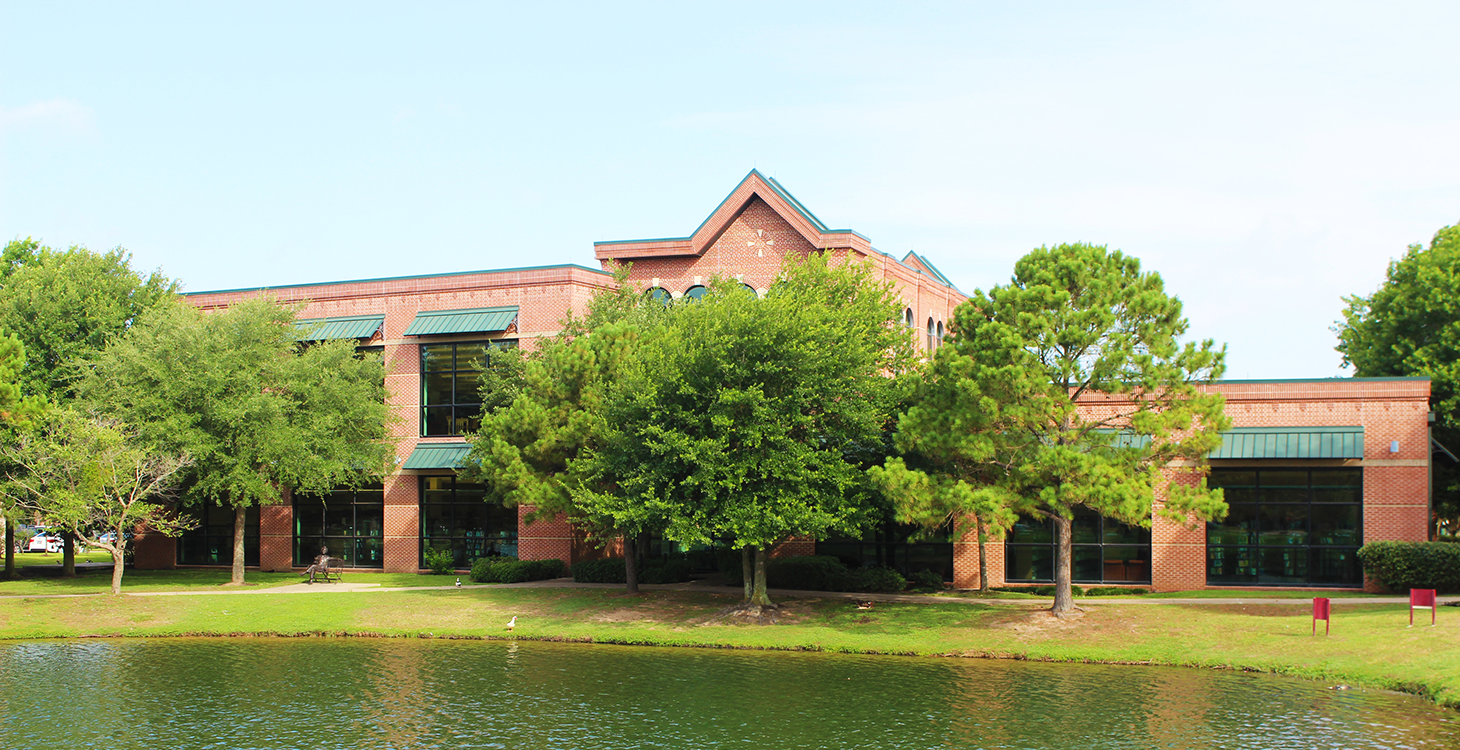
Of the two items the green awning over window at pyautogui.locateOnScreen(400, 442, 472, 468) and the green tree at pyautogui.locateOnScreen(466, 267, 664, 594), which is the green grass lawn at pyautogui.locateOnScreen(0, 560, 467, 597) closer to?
the green awning over window at pyautogui.locateOnScreen(400, 442, 472, 468)

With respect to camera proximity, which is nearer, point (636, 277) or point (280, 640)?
point (280, 640)

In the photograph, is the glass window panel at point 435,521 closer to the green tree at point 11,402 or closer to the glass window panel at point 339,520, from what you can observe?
the glass window panel at point 339,520

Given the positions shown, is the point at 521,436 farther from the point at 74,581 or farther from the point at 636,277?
the point at 74,581

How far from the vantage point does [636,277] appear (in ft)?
155

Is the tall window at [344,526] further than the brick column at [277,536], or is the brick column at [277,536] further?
the brick column at [277,536]

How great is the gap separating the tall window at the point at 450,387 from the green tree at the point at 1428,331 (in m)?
34.2

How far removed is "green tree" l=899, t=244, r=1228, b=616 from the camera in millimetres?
30422

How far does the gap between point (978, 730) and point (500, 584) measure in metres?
23.6

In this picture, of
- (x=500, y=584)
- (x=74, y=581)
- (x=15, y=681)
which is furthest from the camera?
(x=74, y=581)

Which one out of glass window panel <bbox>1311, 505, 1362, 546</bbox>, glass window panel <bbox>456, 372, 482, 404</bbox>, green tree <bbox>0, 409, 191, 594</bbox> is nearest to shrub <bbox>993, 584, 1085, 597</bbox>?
glass window panel <bbox>1311, 505, 1362, 546</bbox>

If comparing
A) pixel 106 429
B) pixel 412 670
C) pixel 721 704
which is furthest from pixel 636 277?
pixel 721 704

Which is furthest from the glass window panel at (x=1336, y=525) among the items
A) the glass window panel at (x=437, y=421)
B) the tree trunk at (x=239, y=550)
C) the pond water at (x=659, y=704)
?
the tree trunk at (x=239, y=550)

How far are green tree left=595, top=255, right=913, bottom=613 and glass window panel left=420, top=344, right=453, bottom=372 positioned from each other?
13061 mm

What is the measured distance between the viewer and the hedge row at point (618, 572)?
40.9m
